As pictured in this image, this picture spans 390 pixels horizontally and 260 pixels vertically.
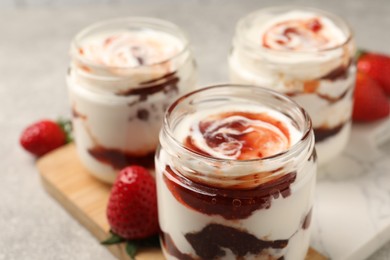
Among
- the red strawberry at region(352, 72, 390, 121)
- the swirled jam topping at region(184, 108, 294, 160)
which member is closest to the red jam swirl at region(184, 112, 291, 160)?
the swirled jam topping at region(184, 108, 294, 160)

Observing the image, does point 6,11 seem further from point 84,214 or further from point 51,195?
point 84,214

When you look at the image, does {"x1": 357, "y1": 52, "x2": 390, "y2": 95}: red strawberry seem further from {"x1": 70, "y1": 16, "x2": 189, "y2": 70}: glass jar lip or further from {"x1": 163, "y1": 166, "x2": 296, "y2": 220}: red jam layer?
{"x1": 163, "y1": 166, "x2": 296, "y2": 220}: red jam layer

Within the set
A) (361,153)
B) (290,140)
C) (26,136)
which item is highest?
(290,140)

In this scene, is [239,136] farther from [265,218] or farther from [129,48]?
[129,48]

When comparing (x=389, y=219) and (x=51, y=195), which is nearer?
(x=389, y=219)

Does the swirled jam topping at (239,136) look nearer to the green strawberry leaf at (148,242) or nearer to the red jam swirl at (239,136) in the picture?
the red jam swirl at (239,136)

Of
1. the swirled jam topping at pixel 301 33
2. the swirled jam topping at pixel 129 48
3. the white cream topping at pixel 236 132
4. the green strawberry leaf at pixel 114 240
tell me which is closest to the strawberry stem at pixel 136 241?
the green strawberry leaf at pixel 114 240

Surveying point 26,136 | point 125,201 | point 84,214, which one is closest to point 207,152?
point 125,201
